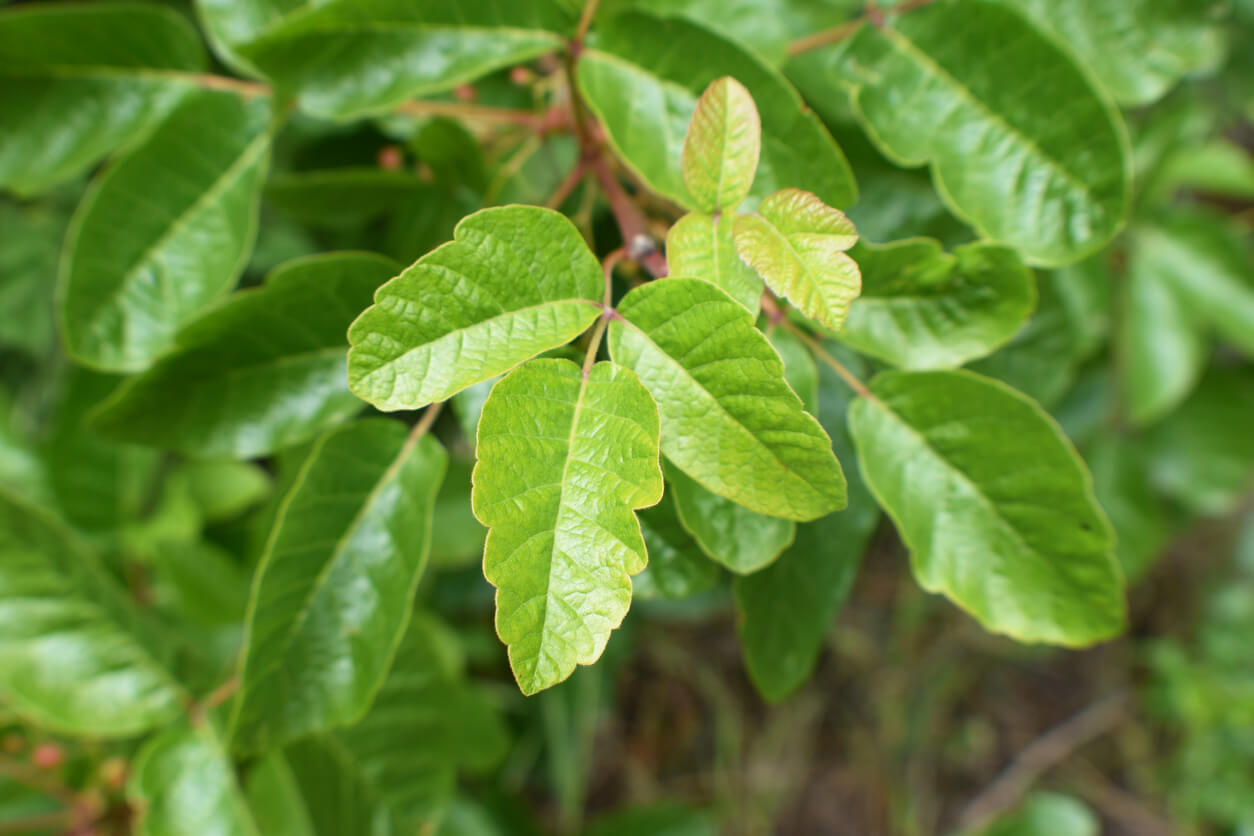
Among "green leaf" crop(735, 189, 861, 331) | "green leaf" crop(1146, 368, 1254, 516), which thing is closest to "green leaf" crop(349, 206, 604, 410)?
"green leaf" crop(735, 189, 861, 331)

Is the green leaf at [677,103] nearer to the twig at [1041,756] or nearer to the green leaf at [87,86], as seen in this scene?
the green leaf at [87,86]

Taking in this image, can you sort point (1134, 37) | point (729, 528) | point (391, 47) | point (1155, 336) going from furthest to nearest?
point (1155, 336) < point (1134, 37) < point (391, 47) < point (729, 528)

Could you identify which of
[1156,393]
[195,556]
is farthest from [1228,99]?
[195,556]

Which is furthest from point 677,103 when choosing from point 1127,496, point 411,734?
Result: point 1127,496

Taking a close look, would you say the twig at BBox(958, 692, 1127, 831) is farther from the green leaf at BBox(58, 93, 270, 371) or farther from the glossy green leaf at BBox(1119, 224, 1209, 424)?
the green leaf at BBox(58, 93, 270, 371)

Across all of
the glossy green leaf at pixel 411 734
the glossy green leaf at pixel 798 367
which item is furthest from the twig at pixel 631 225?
the glossy green leaf at pixel 411 734

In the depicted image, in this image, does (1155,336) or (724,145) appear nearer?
(724,145)

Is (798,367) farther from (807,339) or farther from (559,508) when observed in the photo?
(559,508)
